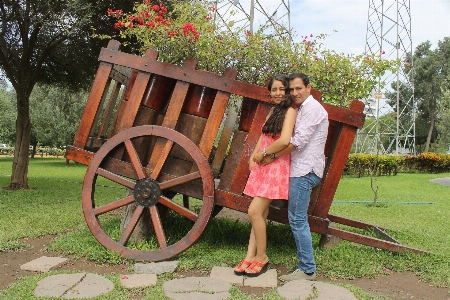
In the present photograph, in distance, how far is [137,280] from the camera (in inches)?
146

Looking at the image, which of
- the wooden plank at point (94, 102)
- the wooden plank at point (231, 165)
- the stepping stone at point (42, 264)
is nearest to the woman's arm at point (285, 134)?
A: the wooden plank at point (231, 165)

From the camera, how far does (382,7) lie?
24.7 metres

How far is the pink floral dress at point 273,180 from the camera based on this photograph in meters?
3.89

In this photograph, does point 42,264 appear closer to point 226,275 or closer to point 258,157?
point 226,275

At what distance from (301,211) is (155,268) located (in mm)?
1419

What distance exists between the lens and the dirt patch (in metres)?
3.71

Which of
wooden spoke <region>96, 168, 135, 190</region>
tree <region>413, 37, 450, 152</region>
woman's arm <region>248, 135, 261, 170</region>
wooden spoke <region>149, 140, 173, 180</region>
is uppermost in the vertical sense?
tree <region>413, 37, 450, 152</region>

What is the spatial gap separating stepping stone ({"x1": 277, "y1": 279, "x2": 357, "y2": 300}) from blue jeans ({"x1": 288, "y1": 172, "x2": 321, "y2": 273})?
22 cm

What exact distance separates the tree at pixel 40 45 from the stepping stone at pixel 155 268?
7.07m

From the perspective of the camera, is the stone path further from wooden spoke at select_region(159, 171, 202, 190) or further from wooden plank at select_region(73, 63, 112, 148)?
wooden plank at select_region(73, 63, 112, 148)

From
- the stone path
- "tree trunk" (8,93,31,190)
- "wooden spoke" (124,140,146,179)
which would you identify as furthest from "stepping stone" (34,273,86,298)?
"tree trunk" (8,93,31,190)

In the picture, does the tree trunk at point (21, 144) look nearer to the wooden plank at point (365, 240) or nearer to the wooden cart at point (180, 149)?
the wooden cart at point (180, 149)

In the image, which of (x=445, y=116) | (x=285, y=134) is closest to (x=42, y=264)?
(x=285, y=134)

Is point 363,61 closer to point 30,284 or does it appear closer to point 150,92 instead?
point 150,92
